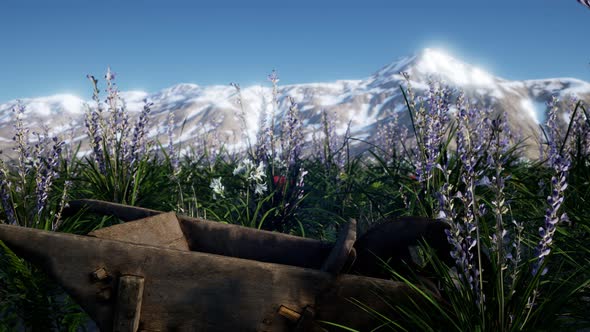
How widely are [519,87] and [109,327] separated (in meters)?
166

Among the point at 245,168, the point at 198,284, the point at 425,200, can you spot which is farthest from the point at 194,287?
the point at 245,168

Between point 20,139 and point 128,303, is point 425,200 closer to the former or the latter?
point 128,303

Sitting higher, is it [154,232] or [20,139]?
Answer: [20,139]

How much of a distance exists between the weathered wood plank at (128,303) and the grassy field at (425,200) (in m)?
0.70

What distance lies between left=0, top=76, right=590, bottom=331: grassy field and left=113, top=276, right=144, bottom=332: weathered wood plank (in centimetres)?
70

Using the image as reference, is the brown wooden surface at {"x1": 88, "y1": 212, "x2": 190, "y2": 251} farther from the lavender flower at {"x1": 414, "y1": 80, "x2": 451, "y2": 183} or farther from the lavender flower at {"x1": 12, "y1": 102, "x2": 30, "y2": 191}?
the lavender flower at {"x1": 414, "y1": 80, "x2": 451, "y2": 183}

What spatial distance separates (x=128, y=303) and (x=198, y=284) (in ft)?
1.22

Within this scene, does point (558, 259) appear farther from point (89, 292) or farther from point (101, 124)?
point (101, 124)

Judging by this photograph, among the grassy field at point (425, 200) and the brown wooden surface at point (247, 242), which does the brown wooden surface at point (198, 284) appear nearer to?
the grassy field at point (425, 200)

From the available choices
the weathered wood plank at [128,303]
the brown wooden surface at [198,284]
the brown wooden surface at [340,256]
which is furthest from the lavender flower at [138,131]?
the brown wooden surface at [340,256]

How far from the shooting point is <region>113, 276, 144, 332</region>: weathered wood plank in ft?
7.26

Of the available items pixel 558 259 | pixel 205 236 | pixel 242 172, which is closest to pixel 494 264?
pixel 558 259

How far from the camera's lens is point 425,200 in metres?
3.92

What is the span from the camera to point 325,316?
2.26 meters
